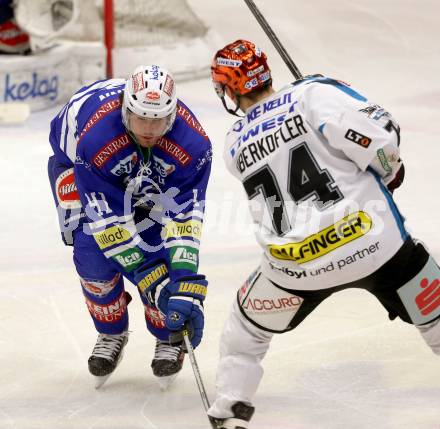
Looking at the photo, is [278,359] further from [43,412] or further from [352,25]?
[352,25]

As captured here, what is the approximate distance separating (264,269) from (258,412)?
65cm

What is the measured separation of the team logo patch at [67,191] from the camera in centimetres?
379

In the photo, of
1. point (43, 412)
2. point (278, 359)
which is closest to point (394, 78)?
point (278, 359)

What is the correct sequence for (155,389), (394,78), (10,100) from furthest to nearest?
(394,78) → (10,100) → (155,389)

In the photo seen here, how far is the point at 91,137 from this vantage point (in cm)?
349

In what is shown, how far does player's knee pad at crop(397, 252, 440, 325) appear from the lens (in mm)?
3074

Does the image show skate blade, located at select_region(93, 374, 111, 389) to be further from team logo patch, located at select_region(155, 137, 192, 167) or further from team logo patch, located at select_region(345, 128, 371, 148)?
team logo patch, located at select_region(345, 128, 371, 148)

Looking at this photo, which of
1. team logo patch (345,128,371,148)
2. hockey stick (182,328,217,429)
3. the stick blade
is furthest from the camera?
the stick blade

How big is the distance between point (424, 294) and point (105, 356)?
3.90ft

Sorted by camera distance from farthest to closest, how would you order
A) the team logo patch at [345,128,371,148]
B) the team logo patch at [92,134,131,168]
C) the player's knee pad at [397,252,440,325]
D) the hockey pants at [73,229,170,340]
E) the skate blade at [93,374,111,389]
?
1. the skate blade at [93,374,111,389]
2. the hockey pants at [73,229,170,340]
3. the team logo patch at [92,134,131,168]
4. the player's knee pad at [397,252,440,325]
5. the team logo patch at [345,128,371,148]

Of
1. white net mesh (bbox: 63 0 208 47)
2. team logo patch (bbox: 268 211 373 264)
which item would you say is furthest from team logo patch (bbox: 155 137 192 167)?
white net mesh (bbox: 63 0 208 47)

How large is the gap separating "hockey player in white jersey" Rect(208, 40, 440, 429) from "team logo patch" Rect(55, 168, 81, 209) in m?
0.84

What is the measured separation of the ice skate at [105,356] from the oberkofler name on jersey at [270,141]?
1014 millimetres

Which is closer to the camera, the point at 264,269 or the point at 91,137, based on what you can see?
the point at 264,269
